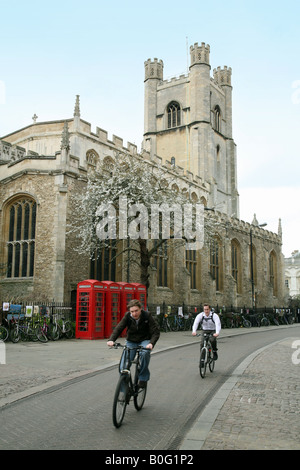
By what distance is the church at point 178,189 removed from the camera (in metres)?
22.2

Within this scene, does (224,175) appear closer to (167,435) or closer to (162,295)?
(162,295)

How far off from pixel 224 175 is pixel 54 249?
33.3 metres

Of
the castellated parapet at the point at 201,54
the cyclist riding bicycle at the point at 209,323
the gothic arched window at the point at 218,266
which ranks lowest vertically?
the cyclist riding bicycle at the point at 209,323

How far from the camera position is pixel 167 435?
4.66 metres

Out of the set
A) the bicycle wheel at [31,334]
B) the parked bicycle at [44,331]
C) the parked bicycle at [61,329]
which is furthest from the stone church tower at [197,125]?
the bicycle wheel at [31,334]

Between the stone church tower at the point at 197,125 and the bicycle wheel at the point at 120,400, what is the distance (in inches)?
1561

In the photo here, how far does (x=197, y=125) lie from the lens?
4656 centimetres

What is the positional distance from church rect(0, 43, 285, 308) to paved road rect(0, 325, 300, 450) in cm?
1235

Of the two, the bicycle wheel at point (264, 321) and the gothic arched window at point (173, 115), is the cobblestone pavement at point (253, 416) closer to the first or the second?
the bicycle wheel at point (264, 321)

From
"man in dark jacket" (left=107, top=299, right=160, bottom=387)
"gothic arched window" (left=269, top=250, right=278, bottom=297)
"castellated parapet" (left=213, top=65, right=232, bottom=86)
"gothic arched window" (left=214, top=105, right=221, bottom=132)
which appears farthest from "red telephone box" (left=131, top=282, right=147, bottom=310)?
"castellated parapet" (left=213, top=65, right=232, bottom=86)

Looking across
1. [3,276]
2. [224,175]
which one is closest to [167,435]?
[3,276]

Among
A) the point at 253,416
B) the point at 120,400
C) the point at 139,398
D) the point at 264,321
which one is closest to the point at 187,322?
the point at 264,321

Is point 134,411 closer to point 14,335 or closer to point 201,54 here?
point 14,335

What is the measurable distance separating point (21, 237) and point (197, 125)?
29.2 m
